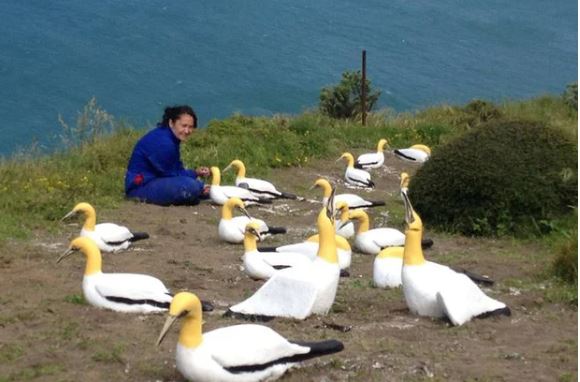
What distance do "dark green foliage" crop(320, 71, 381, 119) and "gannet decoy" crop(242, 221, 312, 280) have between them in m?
12.5

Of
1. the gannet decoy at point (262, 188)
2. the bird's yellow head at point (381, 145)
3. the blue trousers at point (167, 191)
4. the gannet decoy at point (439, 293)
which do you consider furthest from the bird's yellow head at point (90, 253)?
the bird's yellow head at point (381, 145)

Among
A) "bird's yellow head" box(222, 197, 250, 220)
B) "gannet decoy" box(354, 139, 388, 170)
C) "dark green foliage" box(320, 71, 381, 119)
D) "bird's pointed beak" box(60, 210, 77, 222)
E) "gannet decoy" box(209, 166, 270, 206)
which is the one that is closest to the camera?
"bird's pointed beak" box(60, 210, 77, 222)

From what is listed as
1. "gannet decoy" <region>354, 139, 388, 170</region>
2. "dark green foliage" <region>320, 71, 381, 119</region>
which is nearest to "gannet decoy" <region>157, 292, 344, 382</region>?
"gannet decoy" <region>354, 139, 388, 170</region>

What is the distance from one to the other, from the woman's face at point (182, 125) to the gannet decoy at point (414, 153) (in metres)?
5.31

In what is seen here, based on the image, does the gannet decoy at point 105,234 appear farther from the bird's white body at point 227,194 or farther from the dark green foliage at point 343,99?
the dark green foliage at point 343,99

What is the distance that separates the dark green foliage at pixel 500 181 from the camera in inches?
468

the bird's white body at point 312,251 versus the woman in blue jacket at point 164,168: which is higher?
the bird's white body at point 312,251

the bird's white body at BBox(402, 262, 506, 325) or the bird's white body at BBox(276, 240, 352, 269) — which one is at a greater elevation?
the bird's white body at BBox(402, 262, 506, 325)

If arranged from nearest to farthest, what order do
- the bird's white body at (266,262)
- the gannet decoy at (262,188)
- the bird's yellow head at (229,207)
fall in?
the bird's white body at (266,262), the bird's yellow head at (229,207), the gannet decoy at (262,188)

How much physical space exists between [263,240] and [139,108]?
19.0 meters

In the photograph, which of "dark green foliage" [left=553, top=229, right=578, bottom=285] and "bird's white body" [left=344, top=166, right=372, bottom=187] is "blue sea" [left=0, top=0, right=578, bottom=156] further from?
"dark green foliage" [left=553, top=229, right=578, bottom=285]

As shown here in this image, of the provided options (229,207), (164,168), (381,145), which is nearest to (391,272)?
(229,207)

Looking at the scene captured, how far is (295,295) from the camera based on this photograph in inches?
302

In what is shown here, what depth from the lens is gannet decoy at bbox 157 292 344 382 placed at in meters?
6.04
